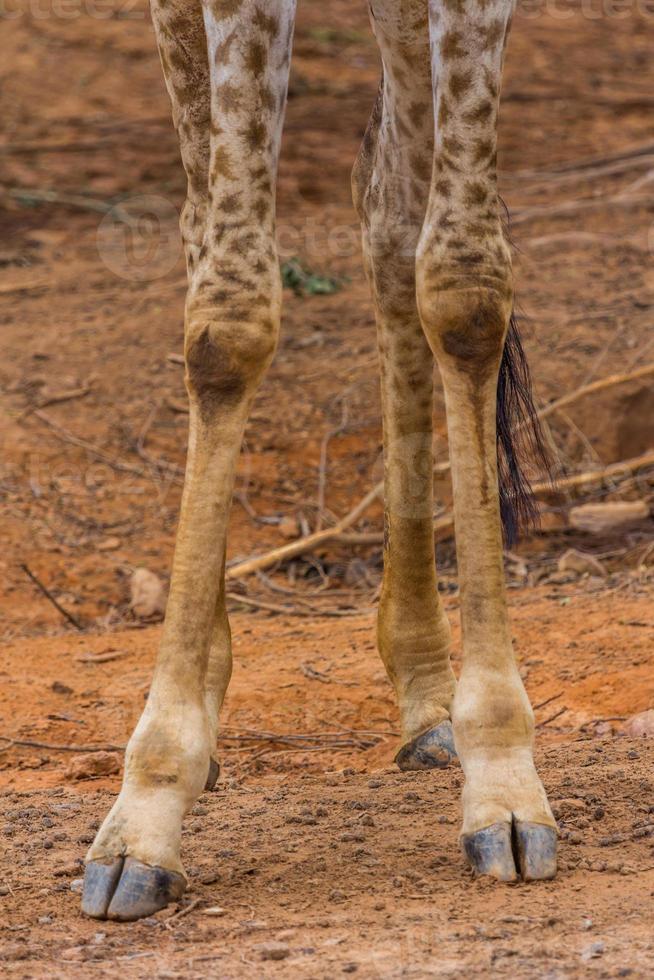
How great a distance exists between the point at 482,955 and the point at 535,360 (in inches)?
203

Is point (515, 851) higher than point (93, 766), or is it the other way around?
point (93, 766)

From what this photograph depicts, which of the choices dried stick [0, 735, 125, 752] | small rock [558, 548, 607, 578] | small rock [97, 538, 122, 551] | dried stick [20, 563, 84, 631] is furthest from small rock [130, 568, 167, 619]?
small rock [558, 548, 607, 578]

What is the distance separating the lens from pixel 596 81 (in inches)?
522

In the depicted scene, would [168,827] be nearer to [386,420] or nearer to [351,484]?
[386,420]

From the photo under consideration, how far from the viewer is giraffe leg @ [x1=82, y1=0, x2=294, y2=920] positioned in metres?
3.06

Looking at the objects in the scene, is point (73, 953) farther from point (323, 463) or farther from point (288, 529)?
point (323, 463)

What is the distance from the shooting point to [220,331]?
3.25 meters

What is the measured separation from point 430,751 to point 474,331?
127cm

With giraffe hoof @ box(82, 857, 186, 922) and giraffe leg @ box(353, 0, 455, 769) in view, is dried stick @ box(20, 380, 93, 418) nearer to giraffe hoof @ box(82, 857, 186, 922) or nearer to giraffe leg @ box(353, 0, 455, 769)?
giraffe leg @ box(353, 0, 455, 769)

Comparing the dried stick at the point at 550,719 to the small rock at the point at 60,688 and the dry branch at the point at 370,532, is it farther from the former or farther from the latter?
the dry branch at the point at 370,532

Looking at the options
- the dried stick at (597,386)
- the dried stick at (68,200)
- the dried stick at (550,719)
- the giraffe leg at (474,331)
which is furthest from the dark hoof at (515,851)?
the dried stick at (68,200)

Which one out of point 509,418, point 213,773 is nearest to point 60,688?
point 213,773

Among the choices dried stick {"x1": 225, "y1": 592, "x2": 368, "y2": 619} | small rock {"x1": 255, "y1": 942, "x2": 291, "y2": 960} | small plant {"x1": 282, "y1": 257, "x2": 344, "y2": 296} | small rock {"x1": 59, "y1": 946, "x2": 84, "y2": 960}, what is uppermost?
→ small plant {"x1": 282, "y1": 257, "x2": 344, "y2": 296}

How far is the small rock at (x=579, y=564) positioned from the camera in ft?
18.7
